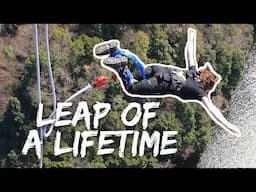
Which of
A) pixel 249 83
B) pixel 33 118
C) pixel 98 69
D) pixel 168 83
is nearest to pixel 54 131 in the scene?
pixel 33 118

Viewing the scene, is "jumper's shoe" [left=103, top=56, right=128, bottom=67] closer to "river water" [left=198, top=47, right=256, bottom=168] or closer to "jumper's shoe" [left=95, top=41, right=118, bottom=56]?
"jumper's shoe" [left=95, top=41, right=118, bottom=56]

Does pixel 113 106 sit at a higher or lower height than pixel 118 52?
lower

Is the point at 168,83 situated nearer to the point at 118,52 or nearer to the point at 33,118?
the point at 118,52

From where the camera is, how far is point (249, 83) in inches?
279

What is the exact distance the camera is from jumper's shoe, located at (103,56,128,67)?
683cm

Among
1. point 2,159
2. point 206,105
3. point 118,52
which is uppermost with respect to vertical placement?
point 118,52

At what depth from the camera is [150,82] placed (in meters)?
6.86

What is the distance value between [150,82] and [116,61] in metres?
0.36

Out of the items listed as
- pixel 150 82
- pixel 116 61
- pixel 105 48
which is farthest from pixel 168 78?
pixel 105 48

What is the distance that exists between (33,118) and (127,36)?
1103 mm

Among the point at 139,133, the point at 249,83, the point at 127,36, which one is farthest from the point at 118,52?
the point at 249,83

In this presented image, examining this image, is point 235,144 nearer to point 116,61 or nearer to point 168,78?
point 168,78

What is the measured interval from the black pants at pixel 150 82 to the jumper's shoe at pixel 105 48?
30cm

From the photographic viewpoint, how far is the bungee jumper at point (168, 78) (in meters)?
6.84
